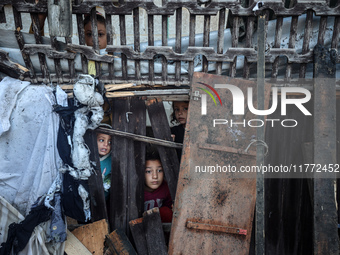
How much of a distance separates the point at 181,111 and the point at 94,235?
1.85 meters

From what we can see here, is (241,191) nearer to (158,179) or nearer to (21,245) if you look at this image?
(158,179)

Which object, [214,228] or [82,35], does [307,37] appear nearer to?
[214,228]

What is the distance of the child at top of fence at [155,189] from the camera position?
3834 mm

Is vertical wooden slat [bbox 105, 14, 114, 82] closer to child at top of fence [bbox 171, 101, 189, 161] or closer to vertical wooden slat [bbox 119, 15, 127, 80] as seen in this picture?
vertical wooden slat [bbox 119, 15, 127, 80]

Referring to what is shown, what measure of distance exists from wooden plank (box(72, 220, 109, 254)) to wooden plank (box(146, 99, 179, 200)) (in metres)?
0.88

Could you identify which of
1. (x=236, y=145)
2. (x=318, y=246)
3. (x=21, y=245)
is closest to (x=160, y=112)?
(x=236, y=145)

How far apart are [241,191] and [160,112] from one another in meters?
1.26

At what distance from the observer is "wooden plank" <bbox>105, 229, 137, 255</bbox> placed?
11.5 feet

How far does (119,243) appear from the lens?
355cm

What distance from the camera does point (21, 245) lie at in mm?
3125

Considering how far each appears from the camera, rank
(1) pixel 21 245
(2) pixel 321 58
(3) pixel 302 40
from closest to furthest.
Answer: (1) pixel 21 245
(2) pixel 321 58
(3) pixel 302 40

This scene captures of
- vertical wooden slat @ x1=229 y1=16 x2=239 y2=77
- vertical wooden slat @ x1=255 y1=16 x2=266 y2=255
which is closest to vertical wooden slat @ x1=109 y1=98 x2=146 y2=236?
vertical wooden slat @ x1=229 y1=16 x2=239 y2=77

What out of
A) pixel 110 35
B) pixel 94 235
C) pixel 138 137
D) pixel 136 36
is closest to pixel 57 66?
pixel 110 35

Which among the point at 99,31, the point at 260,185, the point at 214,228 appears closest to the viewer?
the point at 260,185
